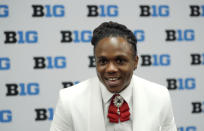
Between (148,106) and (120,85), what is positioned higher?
(120,85)

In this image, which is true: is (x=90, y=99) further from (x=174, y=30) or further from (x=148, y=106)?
(x=174, y=30)

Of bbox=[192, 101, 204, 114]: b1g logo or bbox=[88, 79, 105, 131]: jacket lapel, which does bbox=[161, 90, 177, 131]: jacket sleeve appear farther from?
bbox=[192, 101, 204, 114]: b1g logo

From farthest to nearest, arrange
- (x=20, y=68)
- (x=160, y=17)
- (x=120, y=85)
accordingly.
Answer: (x=160, y=17)
(x=20, y=68)
(x=120, y=85)

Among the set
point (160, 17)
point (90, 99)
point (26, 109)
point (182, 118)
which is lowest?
point (182, 118)

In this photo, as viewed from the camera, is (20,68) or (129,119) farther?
(20,68)

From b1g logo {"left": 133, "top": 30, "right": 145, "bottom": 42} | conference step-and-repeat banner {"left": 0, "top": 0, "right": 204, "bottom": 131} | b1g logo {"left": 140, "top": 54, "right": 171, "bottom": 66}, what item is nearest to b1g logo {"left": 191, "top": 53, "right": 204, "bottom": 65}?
conference step-and-repeat banner {"left": 0, "top": 0, "right": 204, "bottom": 131}

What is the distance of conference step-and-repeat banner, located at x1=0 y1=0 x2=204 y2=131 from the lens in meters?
1.86

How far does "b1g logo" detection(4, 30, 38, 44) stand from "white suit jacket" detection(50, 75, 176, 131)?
1057 mm

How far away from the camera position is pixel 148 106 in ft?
3.06

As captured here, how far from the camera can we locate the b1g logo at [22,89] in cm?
186

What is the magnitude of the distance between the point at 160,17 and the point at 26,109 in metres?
1.40

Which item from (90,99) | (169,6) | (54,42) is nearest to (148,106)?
(90,99)

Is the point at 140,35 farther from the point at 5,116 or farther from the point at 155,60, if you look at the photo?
the point at 5,116

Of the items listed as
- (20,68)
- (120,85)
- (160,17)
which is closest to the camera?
(120,85)
